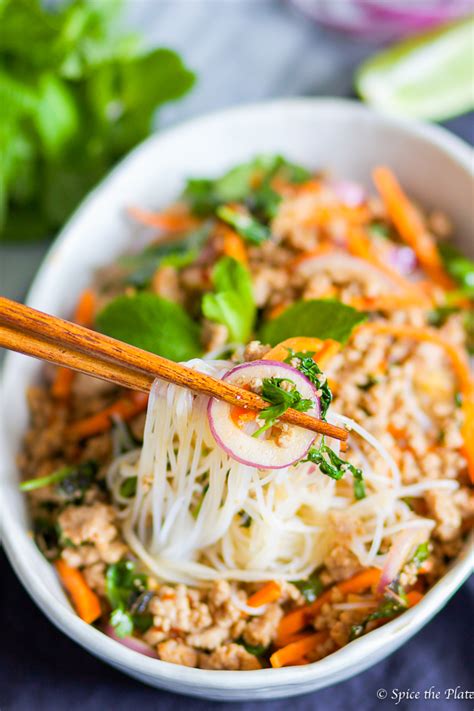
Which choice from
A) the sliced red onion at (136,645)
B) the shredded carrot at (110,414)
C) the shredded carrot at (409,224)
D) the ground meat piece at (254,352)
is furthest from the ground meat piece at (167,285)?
the sliced red onion at (136,645)

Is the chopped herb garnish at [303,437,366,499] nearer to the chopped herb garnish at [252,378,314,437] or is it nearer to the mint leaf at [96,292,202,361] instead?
the chopped herb garnish at [252,378,314,437]

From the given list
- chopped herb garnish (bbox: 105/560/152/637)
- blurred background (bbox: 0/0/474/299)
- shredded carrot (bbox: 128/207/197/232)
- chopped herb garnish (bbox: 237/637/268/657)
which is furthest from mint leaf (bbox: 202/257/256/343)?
blurred background (bbox: 0/0/474/299)

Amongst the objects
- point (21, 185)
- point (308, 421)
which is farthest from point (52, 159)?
point (308, 421)

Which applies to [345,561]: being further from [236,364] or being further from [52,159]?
[52,159]

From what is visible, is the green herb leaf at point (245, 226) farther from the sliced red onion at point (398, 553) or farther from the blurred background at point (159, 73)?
the sliced red onion at point (398, 553)

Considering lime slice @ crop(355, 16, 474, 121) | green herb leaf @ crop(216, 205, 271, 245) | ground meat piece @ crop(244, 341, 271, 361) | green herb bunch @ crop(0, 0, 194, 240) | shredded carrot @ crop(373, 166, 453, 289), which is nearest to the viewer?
ground meat piece @ crop(244, 341, 271, 361)

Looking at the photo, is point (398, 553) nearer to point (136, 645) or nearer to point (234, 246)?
point (136, 645)
